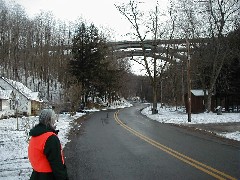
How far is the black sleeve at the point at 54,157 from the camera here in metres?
4.41

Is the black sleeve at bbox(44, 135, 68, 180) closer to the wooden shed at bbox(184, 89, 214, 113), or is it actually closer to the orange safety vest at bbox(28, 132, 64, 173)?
the orange safety vest at bbox(28, 132, 64, 173)

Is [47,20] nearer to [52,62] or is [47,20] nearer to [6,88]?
[52,62]

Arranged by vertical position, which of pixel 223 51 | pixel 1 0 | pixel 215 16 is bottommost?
pixel 223 51

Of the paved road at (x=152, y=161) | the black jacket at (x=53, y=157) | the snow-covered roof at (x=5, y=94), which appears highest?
the snow-covered roof at (x=5, y=94)

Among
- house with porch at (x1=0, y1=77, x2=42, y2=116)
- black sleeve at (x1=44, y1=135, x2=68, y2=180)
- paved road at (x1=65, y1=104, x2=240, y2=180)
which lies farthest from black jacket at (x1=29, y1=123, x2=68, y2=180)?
house with porch at (x1=0, y1=77, x2=42, y2=116)

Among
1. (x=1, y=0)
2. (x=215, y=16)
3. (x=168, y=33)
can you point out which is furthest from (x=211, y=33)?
(x=1, y=0)

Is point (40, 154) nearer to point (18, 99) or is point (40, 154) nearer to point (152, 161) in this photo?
point (152, 161)

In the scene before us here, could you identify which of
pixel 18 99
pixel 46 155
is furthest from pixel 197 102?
pixel 46 155

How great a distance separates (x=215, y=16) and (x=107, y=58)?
3653cm

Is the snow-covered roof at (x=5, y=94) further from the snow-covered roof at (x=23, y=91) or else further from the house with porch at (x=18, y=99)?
the snow-covered roof at (x=23, y=91)

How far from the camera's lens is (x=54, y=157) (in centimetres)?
441

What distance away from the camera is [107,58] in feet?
245

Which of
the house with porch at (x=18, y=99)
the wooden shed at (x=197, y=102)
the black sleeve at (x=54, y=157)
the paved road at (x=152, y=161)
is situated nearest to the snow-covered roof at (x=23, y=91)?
the house with porch at (x=18, y=99)

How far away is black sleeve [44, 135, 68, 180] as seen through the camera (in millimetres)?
4410
